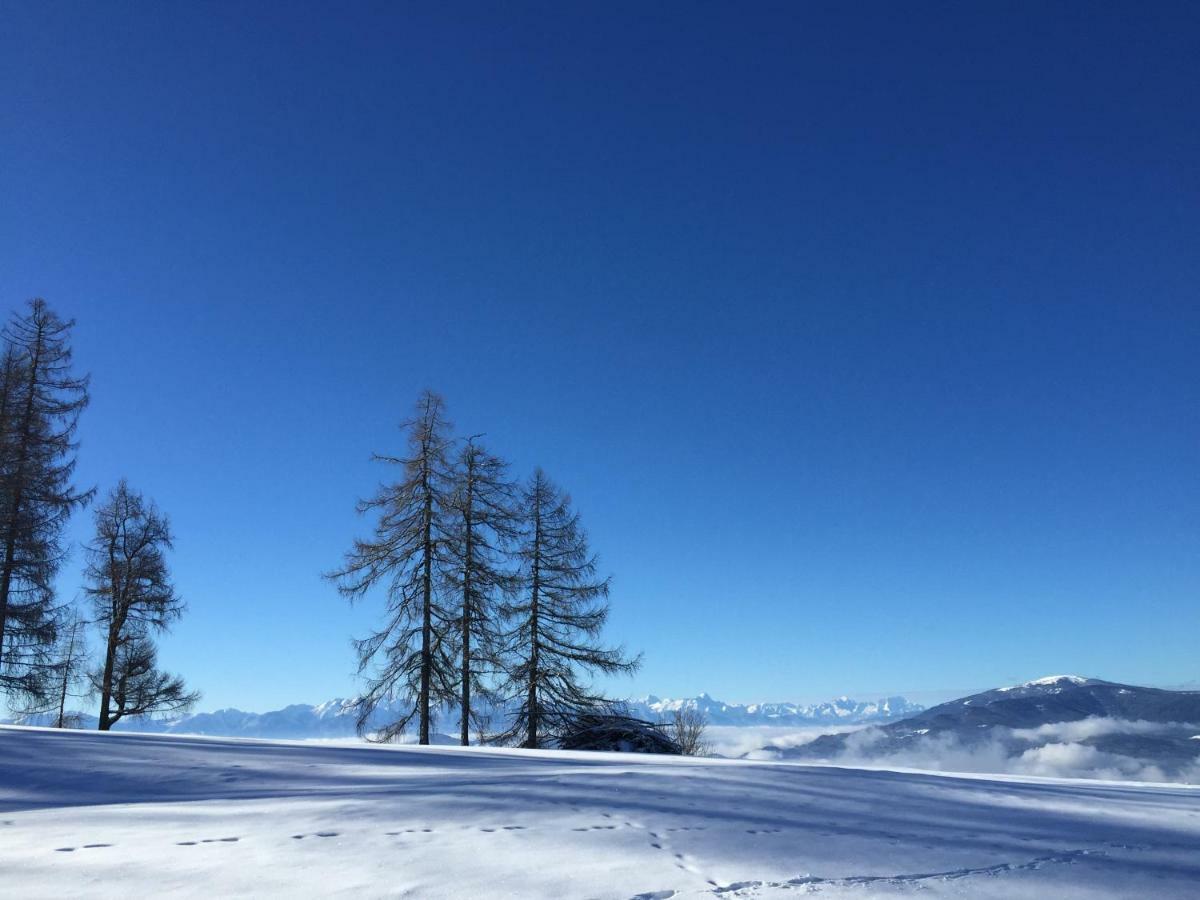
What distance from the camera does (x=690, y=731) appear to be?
90.1 feet

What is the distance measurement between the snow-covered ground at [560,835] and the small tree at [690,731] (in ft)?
64.7

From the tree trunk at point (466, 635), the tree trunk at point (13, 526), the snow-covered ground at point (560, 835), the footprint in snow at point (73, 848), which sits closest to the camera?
the snow-covered ground at point (560, 835)

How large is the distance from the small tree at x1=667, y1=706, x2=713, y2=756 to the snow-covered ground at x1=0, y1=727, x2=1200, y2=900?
19.7m

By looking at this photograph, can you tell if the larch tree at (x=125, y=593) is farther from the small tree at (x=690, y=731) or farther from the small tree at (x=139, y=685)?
the small tree at (x=690, y=731)

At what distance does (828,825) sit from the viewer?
12.3 feet

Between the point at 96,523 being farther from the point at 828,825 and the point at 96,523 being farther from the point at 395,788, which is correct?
the point at 828,825

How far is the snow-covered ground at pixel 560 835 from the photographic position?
8.60 ft

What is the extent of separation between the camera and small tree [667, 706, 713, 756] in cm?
2494

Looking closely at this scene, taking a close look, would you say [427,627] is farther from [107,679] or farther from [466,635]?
[107,679]

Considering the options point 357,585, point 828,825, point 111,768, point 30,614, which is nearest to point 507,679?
point 357,585

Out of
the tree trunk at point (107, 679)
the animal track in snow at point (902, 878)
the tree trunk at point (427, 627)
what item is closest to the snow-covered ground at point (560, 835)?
the animal track in snow at point (902, 878)

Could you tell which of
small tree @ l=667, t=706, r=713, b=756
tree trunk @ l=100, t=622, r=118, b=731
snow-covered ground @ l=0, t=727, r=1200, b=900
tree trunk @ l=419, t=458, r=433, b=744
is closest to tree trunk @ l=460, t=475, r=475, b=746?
tree trunk @ l=419, t=458, r=433, b=744

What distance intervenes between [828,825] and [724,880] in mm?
1336

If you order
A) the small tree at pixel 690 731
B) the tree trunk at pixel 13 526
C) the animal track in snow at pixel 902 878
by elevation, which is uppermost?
the tree trunk at pixel 13 526
